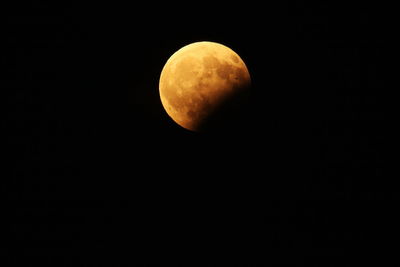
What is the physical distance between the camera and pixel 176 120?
2.64 meters

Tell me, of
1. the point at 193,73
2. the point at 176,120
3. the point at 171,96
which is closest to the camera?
the point at 193,73

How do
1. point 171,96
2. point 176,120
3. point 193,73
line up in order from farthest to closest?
1. point 176,120
2. point 171,96
3. point 193,73

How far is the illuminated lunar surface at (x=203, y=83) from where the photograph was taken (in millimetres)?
2316

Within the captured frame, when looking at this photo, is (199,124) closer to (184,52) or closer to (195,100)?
(195,100)

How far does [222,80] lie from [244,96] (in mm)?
314

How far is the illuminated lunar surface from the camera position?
232 centimetres

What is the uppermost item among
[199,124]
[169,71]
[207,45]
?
[207,45]

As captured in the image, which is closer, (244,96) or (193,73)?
(193,73)

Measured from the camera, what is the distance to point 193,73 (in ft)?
7.60

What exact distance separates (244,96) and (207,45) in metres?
0.65

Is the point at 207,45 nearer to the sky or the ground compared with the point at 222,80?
nearer to the sky

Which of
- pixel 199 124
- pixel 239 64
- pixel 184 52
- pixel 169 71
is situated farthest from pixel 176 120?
pixel 239 64

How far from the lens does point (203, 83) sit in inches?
90.7

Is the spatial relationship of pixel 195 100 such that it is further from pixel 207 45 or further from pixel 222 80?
pixel 207 45
